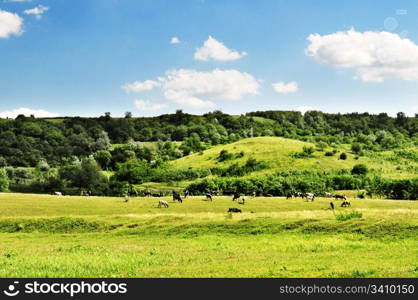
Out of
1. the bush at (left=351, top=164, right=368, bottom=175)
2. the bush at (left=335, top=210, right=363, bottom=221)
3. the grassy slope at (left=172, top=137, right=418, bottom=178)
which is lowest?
the bush at (left=335, top=210, right=363, bottom=221)

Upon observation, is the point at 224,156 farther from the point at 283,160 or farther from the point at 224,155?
the point at 283,160

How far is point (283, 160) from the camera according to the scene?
6777 inches

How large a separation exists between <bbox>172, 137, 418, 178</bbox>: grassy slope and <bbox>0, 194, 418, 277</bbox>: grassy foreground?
10692 cm

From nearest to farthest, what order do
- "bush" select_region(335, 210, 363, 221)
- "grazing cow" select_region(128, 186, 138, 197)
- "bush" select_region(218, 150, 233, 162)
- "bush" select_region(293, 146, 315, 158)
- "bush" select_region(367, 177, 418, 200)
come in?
"bush" select_region(335, 210, 363, 221) < "bush" select_region(367, 177, 418, 200) < "grazing cow" select_region(128, 186, 138, 197) < "bush" select_region(293, 146, 315, 158) < "bush" select_region(218, 150, 233, 162)

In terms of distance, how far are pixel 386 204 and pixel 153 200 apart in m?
36.7

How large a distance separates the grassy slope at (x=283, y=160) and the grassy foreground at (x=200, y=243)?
4210 inches

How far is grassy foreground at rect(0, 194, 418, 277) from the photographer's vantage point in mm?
21188

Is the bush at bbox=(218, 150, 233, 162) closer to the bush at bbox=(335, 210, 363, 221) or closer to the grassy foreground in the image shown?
the grassy foreground

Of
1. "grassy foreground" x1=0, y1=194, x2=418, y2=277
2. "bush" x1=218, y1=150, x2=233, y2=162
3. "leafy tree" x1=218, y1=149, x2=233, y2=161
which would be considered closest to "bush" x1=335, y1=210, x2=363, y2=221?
"grassy foreground" x1=0, y1=194, x2=418, y2=277

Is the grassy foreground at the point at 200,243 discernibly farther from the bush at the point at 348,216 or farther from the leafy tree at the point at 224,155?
the leafy tree at the point at 224,155

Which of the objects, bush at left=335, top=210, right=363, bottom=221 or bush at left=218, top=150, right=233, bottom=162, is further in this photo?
bush at left=218, top=150, right=233, bottom=162

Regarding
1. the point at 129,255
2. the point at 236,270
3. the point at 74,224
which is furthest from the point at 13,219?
the point at 236,270

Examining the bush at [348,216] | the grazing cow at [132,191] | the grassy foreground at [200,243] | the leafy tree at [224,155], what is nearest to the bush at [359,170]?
the leafy tree at [224,155]

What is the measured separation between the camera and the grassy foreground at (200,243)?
69.5ft
